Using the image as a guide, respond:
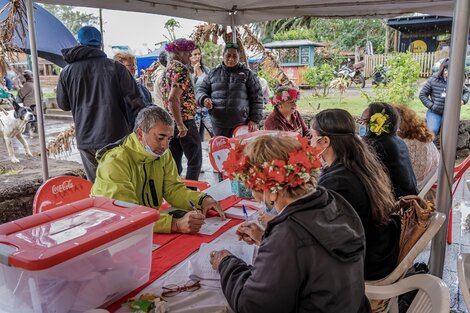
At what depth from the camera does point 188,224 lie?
1.65 meters

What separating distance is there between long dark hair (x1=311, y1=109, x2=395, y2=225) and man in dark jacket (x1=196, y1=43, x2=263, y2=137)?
245 cm

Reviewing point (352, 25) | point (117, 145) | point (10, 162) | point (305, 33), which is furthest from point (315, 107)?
point (117, 145)

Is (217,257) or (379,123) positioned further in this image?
(379,123)

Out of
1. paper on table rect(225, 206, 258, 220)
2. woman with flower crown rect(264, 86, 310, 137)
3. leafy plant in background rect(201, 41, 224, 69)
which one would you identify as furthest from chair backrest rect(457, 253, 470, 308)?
leafy plant in background rect(201, 41, 224, 69)

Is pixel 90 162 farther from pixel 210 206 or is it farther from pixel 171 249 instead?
pixel 171 249

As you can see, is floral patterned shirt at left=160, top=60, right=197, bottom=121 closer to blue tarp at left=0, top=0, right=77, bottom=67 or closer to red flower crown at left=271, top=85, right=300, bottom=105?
red flower crown at left=271, top=85, right=300, bottom=105

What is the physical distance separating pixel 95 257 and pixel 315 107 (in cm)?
826

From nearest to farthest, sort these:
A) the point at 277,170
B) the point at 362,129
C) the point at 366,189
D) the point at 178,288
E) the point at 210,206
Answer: the point at 277,170 → the point at 178,288 → the point at 366,189 → the point at 210,206 → the point at 362,129

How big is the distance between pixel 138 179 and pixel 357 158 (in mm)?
1023

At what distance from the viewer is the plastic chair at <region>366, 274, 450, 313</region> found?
3.88ft

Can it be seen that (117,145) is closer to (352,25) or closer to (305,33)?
(305,33)

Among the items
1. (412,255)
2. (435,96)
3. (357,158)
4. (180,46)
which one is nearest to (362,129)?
(357,158)

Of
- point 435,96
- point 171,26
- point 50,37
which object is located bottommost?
point 435,96

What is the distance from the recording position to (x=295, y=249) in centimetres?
101
